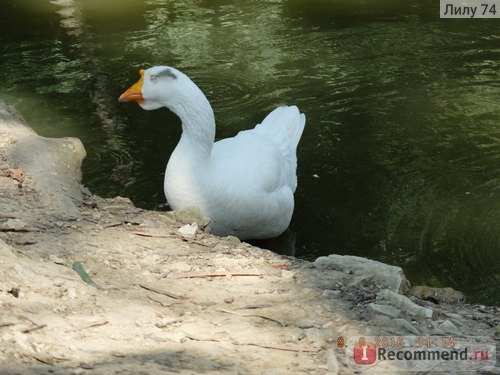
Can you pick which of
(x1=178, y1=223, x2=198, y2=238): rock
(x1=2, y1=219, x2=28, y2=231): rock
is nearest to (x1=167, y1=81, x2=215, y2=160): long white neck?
(x1=178, y1=223, x2=198, y2=238): rock

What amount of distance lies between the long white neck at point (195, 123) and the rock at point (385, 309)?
2.21m

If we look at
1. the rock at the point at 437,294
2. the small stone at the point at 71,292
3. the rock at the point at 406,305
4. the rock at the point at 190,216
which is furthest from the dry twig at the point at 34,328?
the rock at the point at 437,294

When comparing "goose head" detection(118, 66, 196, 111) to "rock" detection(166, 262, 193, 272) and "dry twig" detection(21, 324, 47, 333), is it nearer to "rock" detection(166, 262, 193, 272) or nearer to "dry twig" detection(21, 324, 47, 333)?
"rock" detection(166, 262, 193, 272)

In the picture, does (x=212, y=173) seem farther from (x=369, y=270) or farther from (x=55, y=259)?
(x=55, y=259)

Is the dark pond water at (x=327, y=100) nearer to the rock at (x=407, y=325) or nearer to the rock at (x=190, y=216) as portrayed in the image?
the rock at (x=190, y=216)

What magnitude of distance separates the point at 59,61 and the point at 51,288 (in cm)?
647

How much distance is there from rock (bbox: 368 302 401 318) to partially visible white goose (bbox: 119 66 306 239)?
197 cm

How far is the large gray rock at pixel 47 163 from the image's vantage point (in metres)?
5.44

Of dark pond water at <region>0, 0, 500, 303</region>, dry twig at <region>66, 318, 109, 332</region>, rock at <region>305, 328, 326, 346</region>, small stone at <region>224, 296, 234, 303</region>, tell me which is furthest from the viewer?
dark pond water at <region>0, 0, 500, 303</region>

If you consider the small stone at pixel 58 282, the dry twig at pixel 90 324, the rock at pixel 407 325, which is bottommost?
the rock at pixel 407 325

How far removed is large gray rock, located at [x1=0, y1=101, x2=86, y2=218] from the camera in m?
5.44

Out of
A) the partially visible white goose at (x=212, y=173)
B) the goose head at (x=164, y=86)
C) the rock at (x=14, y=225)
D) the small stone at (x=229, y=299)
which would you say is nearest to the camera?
the small stone at (x=229, y=299)

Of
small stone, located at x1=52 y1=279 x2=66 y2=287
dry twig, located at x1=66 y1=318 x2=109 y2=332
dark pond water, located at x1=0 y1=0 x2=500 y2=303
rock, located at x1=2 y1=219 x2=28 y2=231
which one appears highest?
dry twig, located at x1=66 y1=318 x2=109 y2=332

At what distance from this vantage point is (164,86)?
6.01m
